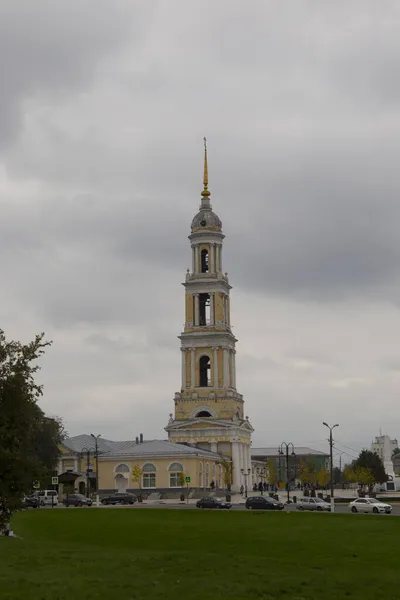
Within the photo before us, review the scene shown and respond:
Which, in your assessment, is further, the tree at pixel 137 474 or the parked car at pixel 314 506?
the tree at pixel 137 474

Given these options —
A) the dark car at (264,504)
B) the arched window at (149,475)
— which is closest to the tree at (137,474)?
the arched window at (149,475)

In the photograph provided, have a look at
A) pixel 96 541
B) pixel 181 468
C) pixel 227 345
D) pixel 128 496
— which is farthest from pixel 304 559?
pixel 227 345

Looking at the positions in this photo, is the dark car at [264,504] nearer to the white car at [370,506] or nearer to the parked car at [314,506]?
the parked car at [314,506]

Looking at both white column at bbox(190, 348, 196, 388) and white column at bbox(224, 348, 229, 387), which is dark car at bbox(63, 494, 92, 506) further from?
white column at bbox(224, 348, 229, 387)

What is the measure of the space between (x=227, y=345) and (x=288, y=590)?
115m

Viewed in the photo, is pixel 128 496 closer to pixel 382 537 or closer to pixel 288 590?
pixel 382 537

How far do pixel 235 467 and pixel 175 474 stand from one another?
1782 cm

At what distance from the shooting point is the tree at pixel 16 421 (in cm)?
2977

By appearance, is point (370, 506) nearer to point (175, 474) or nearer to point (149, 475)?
point (175, 474)

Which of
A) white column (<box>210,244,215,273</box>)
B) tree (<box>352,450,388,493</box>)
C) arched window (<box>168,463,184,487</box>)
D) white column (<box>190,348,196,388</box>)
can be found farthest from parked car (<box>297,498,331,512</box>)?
white column (<box>210,244,215,273</box>)

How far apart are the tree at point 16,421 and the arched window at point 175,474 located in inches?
3349

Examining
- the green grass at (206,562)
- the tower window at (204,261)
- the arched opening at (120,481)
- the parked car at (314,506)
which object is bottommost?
the green grass at (206,562)

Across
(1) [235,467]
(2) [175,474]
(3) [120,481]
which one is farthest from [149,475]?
(1) [235,467]

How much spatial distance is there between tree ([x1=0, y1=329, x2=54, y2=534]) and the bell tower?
10184 cm
